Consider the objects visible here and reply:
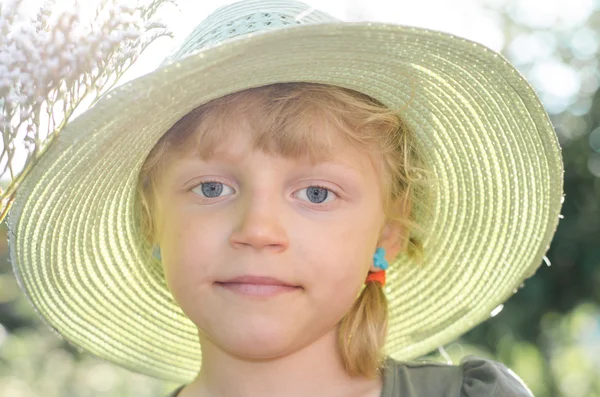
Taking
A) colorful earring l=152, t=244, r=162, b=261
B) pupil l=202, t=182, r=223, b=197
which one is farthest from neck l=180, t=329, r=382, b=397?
pupil l=202, t=182, r=223, b=197

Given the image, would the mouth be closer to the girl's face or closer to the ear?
the girl's face

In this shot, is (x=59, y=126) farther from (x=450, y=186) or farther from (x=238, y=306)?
(x=450, y=186)

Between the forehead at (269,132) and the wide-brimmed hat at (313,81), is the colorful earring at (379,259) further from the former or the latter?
the forehead at (269,132)

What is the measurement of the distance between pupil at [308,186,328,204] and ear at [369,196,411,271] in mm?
237

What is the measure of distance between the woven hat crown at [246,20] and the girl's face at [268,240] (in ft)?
0.57

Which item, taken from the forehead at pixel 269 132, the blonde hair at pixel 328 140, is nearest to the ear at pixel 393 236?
the blonde hair at pixel 328 140

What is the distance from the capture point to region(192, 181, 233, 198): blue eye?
67.5 inches

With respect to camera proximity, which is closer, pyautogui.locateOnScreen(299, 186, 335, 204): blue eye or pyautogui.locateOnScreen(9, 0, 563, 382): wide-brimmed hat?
pyautogui.locateOnScreen(9, 0, 563, 382): wide-brimmed hat

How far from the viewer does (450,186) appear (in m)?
1.93

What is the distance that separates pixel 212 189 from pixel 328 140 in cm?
25

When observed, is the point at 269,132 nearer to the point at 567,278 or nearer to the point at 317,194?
the point at 317,194

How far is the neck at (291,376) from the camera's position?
1.80 m

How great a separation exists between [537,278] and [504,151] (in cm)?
186

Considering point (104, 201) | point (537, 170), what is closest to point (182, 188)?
point (104, 201)
